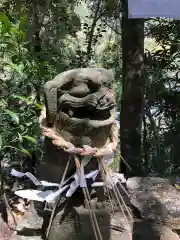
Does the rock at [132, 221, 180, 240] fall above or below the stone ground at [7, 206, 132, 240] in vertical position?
below

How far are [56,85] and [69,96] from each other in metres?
0.07

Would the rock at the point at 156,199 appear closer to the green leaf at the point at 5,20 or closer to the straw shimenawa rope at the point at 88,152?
the straw shimenawa rope at the point at 88,152

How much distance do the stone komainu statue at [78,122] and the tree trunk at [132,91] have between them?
4.22 ft

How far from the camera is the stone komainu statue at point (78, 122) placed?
199 cm

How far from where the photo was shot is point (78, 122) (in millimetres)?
1979

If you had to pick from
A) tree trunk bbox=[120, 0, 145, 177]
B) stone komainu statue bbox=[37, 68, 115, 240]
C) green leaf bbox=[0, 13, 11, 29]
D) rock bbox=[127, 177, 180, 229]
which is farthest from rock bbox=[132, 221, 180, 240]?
green leaf bbox=[0, 13, 11, 29]

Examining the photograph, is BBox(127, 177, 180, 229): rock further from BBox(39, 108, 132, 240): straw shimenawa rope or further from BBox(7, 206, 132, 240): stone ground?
BBox(39, 108, 132, 240): straw shimenawa rope

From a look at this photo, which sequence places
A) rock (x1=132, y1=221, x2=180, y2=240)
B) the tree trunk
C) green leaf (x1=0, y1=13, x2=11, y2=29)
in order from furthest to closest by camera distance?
the tree trunk
rock (x1=132, y1=221, x2=180, y2=240)
green leaf (x1=0, y1=13, x2=11, y2=29)

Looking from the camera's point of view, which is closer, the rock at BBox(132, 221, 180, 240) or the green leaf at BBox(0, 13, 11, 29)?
the green leaf at BBox(0, 13, 11, 29)

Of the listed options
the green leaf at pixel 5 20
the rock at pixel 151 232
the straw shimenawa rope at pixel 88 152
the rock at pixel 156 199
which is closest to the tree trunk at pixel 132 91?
the rock at pixel 156 199

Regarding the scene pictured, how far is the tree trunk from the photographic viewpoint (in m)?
3.29

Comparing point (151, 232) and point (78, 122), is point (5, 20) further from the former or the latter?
point (151, 232)

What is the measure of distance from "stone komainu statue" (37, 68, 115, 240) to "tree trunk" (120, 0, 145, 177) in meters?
1.29

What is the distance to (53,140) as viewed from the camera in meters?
1.99
